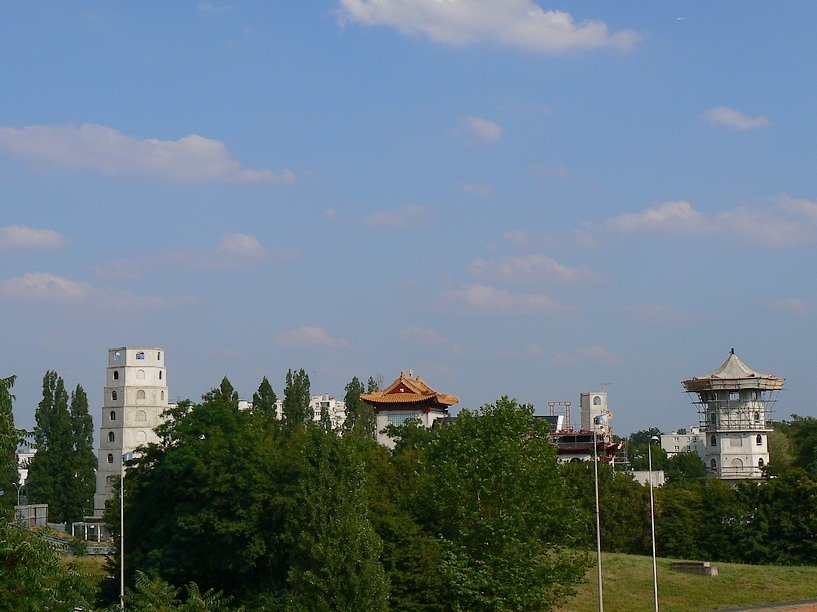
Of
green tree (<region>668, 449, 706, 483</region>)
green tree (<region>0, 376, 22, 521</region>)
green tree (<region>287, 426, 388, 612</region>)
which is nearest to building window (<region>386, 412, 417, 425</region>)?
green tree (<region>668, 449, 706, 483</region>)

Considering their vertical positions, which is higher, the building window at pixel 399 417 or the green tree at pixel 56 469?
the building window at pixel 399 417

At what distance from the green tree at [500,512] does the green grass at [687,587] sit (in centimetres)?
532

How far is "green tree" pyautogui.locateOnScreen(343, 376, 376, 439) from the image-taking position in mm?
102062

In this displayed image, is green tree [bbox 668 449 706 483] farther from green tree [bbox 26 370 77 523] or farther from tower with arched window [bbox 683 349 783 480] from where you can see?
green tree [bbox 26 370 77 523]

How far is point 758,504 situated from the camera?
6694 centimetres

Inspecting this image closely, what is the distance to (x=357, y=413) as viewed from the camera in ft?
357

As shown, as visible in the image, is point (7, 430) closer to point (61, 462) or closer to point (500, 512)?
point (500, 512)

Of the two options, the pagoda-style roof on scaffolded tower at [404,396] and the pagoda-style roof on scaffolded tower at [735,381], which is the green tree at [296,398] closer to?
the pagoda-style roof on scaffolded tower at [404,396]

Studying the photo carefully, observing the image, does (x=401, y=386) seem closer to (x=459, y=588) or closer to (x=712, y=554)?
(x=712, y=554)

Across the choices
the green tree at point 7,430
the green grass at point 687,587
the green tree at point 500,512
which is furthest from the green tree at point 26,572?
the green grass at point 687,587

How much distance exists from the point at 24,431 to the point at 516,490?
25590 millimetres

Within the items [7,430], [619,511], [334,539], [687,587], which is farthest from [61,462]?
[7,430]

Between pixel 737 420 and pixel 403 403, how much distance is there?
30.5 meters

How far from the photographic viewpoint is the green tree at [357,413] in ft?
335
